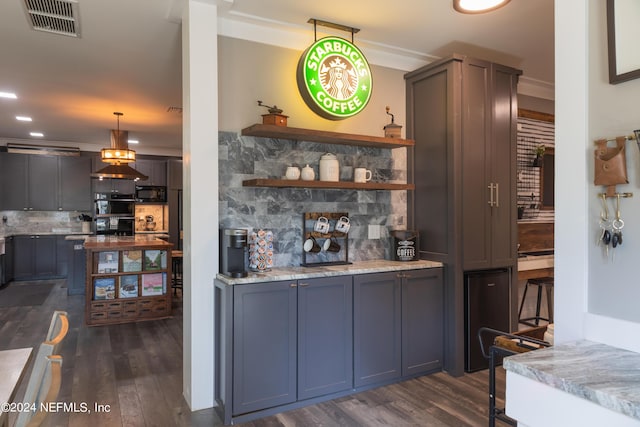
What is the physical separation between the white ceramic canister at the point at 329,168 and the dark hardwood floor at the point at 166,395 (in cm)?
168

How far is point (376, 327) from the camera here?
3189 millimetres

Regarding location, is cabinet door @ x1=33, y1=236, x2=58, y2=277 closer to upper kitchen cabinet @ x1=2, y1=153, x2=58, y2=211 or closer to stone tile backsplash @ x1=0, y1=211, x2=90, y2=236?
stone tile backsplash @ x1=0, y1=211, x2=90, y2=236

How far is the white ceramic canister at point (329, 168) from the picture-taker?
3.35 meters

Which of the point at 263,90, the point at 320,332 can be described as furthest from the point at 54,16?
the point at 320,332

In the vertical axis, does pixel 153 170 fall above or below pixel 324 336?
above

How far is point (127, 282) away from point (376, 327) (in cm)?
350

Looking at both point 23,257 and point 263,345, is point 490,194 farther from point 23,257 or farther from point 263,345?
point 23,257

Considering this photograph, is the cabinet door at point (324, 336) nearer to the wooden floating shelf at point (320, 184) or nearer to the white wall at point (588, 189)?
the wooden floating shelf at point (320, 184)

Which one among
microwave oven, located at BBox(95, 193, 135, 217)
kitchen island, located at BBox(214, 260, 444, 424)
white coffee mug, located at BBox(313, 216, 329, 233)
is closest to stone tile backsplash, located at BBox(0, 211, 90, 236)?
microwave oven, located at BBox(95, 193, 135, 217)

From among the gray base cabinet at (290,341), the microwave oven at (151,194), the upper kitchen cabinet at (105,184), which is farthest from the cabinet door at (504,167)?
the upper kitchen cabinet at (105,184)

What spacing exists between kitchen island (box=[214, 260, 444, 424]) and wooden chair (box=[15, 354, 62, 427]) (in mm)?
1314

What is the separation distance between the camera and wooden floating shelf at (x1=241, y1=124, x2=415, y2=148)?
3.02 metres

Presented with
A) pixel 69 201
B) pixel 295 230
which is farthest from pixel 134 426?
pixel 69 201

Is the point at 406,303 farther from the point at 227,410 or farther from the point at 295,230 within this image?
the point at 227,410
